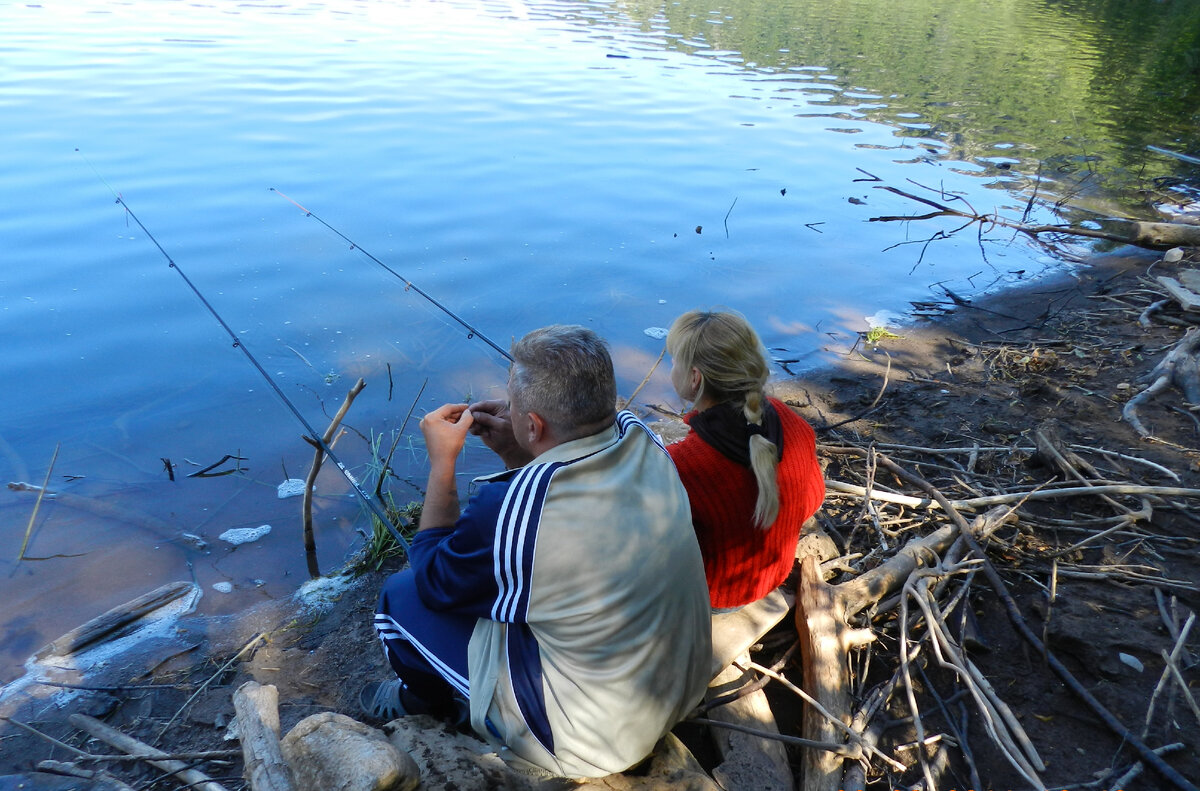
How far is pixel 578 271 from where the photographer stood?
25.9 ft

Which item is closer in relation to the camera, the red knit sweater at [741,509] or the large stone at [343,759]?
the large stone at [343,759]

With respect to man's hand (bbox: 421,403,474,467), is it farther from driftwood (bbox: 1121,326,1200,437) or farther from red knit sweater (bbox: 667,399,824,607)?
driftwood (bbox: 1121,326,1200,437)

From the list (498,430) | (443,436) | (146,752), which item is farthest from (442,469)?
(146,752)

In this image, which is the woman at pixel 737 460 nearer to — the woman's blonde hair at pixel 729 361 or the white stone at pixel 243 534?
the woman's blonde hair at pixel 729 361

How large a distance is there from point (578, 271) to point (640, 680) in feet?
19.9

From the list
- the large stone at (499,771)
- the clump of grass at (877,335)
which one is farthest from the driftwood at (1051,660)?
the clump of grass at (877,335)

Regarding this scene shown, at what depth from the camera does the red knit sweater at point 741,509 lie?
8.93ft

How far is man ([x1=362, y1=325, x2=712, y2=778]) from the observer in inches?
79.3

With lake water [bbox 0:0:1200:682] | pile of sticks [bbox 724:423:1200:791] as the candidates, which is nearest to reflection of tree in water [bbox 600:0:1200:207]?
lake water [bbox 0:0:1200:682]

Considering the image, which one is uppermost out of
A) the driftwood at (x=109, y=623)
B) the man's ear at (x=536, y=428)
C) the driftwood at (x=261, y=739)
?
the man's ear at (x=536, y=428)

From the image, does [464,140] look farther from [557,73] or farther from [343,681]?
[343,681]

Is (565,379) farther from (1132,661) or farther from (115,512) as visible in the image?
(115,512)

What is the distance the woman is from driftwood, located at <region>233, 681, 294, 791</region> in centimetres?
137

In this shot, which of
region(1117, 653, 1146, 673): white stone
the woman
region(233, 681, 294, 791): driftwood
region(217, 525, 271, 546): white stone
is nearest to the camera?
region(233, 681, 294, 791): driftwood
